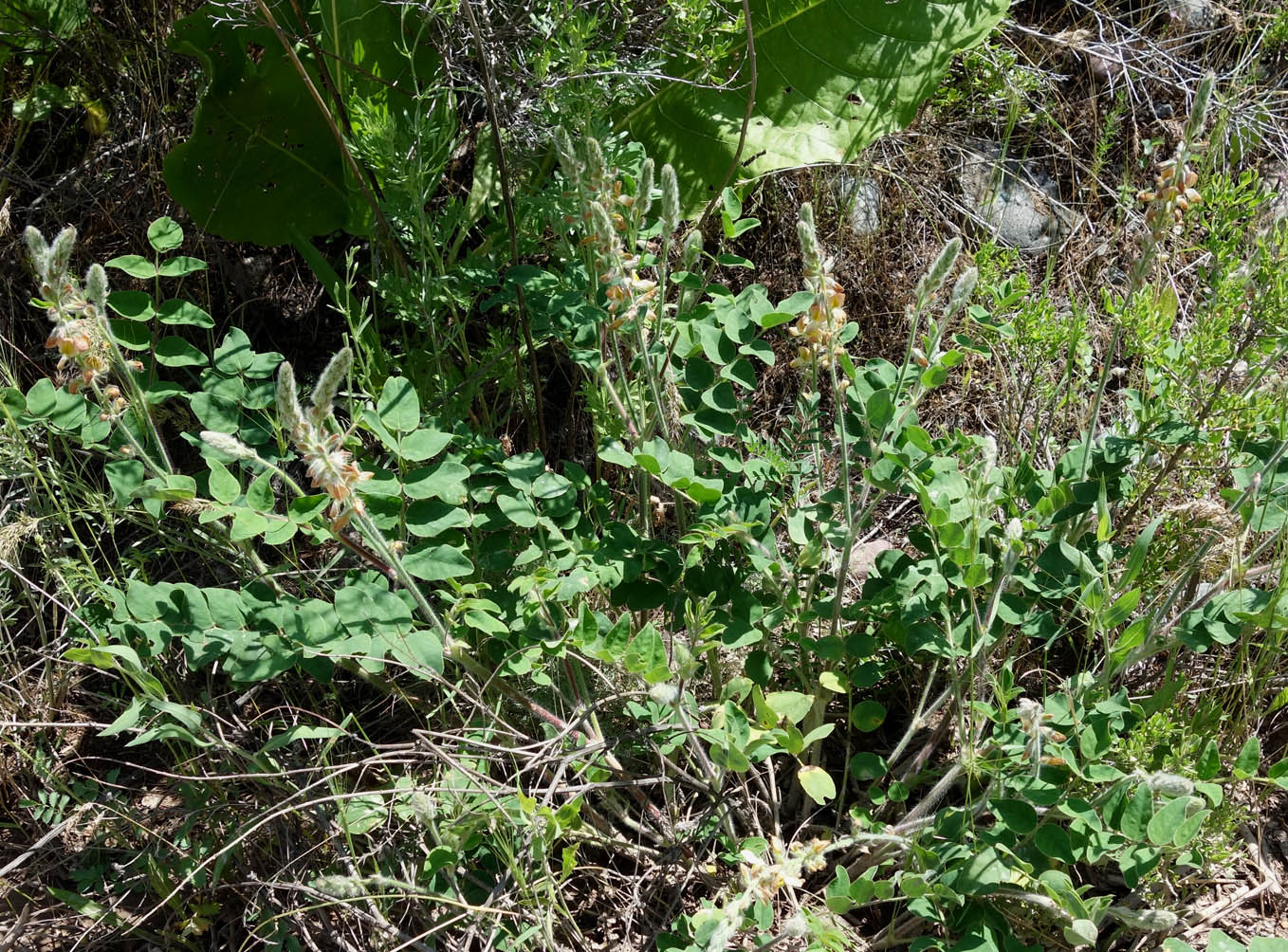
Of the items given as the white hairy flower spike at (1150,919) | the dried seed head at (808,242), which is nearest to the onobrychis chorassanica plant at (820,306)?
the dried seed head at (808,242)

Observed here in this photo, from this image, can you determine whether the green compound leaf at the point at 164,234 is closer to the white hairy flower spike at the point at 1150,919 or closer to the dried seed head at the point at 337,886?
the dried seed head at the point at 337,886

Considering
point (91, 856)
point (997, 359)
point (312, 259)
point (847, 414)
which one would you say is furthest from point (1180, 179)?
point (91, 856)

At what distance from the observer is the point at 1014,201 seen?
9.78ft

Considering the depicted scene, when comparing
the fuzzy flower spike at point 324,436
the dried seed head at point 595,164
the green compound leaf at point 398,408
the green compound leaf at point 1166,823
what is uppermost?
the dried seed head at point 595,164

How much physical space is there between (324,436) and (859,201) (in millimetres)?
1950

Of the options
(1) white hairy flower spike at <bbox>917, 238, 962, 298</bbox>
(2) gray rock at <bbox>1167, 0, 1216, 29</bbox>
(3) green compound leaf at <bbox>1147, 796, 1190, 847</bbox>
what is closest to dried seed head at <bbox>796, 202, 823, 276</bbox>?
(1) white hairy flower spike at <bbox>917, 238, 962, 298</bbox>

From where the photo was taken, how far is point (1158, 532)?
2.08 metres

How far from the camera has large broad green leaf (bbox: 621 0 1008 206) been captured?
2525 mm

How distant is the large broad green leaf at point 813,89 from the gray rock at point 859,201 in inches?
7.6

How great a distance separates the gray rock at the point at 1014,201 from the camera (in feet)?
9.62

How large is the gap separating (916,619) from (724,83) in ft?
4.53

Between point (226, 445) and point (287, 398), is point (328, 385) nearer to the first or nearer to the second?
point (287, 398)

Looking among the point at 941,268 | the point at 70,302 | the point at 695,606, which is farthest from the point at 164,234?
the point at 941,268

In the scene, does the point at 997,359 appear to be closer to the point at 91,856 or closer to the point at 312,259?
the point at 312,259
